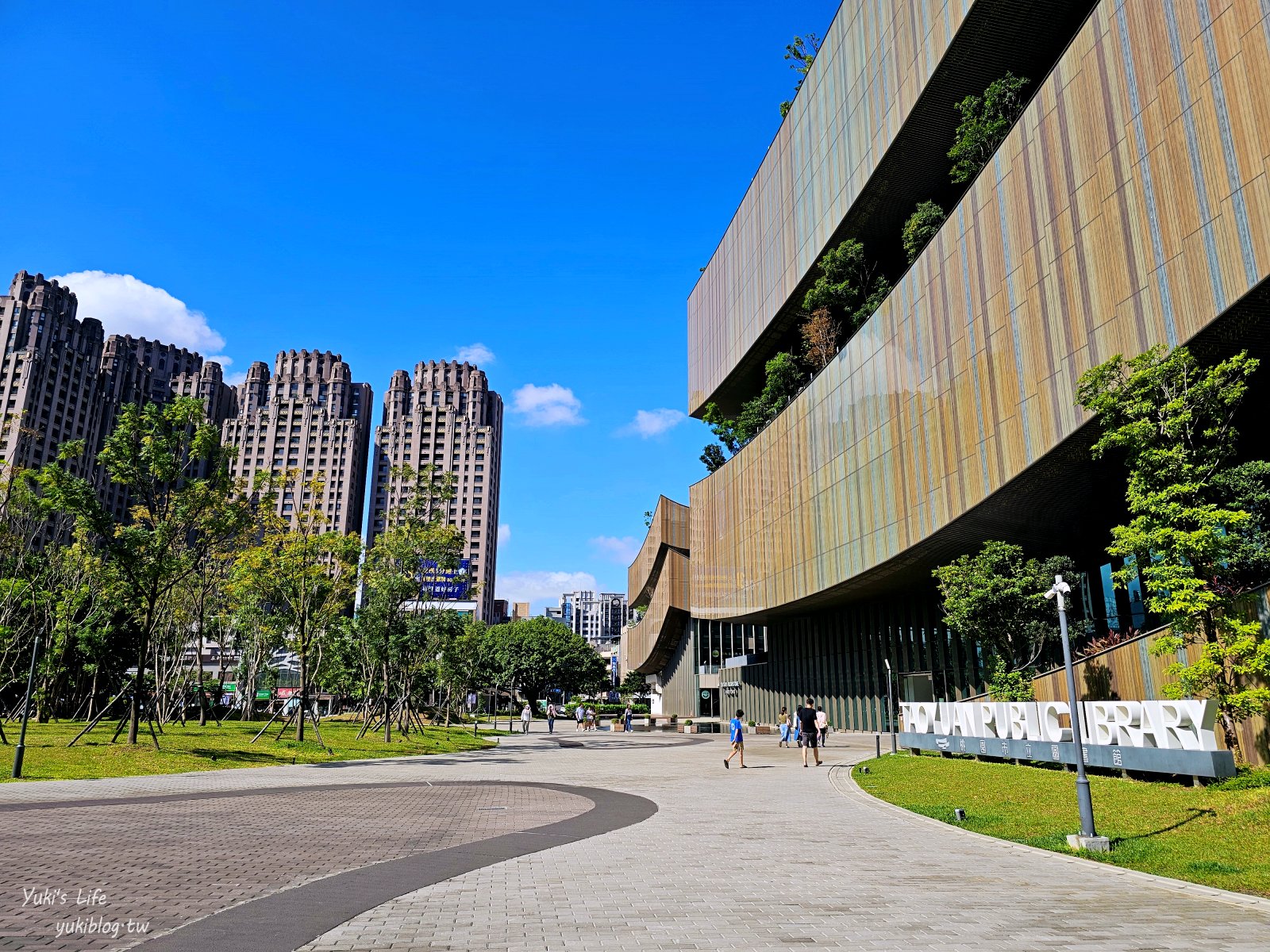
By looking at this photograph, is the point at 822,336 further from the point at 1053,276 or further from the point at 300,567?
the point at 300,567

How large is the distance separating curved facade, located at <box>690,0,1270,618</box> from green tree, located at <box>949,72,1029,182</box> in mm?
3445

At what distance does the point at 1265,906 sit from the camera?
7.75 metres

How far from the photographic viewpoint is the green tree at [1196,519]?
1528 centimetres

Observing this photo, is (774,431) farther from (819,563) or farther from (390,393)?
(390,393)

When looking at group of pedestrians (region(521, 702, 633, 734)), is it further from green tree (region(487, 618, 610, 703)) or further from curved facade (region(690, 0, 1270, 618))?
green tree (region(487, 618, 610, 703))

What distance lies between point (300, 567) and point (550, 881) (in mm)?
27201

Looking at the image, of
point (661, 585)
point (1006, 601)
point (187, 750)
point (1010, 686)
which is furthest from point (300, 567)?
point (661, 585)

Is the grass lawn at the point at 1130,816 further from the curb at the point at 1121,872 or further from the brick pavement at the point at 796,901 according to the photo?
the brick pavement at the point at 796,901

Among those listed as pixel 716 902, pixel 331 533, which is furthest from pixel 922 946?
pixel 331 533

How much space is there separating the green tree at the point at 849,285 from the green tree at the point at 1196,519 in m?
22.4

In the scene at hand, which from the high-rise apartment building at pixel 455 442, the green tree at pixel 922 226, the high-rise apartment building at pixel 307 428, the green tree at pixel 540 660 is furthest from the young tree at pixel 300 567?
the high-rise apartment building at pixel 307 428

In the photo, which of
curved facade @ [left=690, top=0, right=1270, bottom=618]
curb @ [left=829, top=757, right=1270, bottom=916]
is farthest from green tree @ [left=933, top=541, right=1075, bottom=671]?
curb @ [left=829, top=757, right=1270, bottom=916]

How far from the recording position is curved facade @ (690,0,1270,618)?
680 inches

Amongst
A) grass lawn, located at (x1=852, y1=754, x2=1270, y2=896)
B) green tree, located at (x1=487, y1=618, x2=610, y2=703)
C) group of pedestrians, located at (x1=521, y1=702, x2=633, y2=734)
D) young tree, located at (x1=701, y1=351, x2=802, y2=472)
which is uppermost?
young tree, located at (x1=701, y1=351, x2=802, y2=472)
